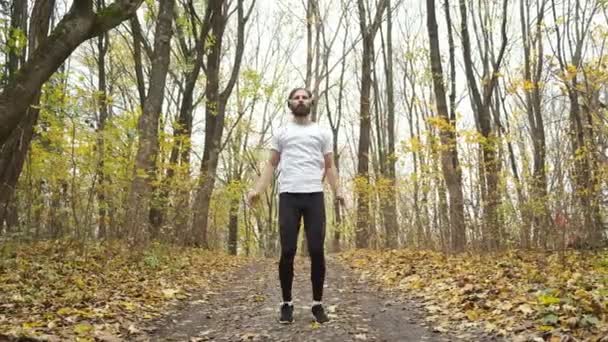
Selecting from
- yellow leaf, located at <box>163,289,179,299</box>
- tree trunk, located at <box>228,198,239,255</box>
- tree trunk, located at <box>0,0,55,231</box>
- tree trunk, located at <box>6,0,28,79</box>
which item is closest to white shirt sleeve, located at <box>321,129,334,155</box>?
yellow leaf, located at <box>163,289,179,299</box>

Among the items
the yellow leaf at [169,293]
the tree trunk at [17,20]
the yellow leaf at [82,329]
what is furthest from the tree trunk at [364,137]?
the yellow leaf at [82,329]

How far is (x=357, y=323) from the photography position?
466cm

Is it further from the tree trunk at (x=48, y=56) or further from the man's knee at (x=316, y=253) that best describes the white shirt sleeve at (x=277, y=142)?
the tree trunk at (x=48, y=56)

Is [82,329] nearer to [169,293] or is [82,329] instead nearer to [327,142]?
[169,293]

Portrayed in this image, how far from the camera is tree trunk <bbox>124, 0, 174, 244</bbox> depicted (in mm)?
8328

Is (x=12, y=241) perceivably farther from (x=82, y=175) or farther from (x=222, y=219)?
(x=222, y=219)

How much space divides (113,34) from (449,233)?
19.5m

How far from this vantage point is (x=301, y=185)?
4375 millimetres

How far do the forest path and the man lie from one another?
1.06ft

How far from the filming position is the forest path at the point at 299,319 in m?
4.16

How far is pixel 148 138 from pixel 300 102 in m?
5.68

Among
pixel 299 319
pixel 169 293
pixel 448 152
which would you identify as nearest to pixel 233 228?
pixel 448 152

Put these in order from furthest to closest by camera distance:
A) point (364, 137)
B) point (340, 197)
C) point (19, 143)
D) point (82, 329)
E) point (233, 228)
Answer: point (233, 228) → point (364, 137) → point (19, 143) → point (340, 197) → point (82, 329)

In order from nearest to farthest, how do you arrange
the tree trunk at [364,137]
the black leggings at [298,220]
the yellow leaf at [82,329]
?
the yellow leaf at [82,329] < the black leggings at [298,220] < the tree trunk at [364,137]
